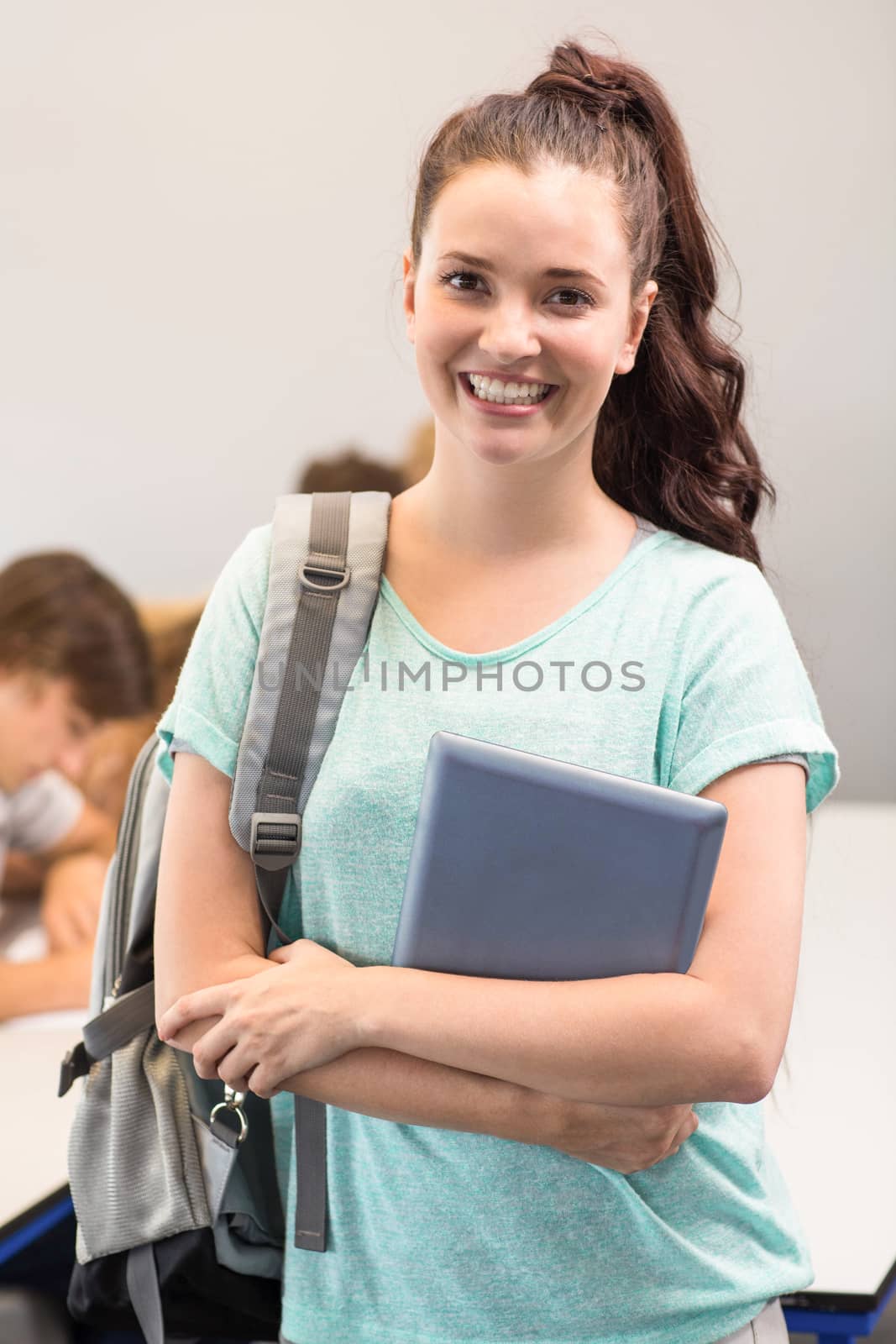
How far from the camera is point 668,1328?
1.01m

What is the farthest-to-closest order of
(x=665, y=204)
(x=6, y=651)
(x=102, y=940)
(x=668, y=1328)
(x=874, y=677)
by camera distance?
1. (x=874, y=677)
2. (x=6, y=651)
3. (x=102, y=940)
4. (x=665, y=204)
5. (x=668, y=1328)

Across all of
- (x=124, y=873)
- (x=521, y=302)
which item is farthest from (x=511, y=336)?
(x=124, y=873)

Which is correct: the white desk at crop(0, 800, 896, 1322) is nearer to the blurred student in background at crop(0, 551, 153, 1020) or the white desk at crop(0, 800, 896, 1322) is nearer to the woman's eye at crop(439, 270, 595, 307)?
the blurred student in background at crop(0, 551, 153, 1020)

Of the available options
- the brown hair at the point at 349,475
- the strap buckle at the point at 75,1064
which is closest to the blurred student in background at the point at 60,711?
the brown hair at the point at 349,475

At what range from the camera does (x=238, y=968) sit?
1.03 m

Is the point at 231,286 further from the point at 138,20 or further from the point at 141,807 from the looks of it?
the point at 141,807

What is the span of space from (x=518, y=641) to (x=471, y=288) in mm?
291

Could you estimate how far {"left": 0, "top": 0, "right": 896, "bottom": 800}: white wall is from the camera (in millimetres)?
3270

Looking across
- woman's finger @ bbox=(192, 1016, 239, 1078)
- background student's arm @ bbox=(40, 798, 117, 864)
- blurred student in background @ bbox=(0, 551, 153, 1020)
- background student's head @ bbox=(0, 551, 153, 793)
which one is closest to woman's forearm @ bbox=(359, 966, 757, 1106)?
woman's finger @ bbox=(192, 1016, 239, 1078)

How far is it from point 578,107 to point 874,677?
259cm

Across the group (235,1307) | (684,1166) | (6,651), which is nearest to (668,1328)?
(684,1166)

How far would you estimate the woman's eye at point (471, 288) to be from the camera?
3.34 feet

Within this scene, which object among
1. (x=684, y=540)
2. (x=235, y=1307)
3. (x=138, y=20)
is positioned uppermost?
(x=138, y=20)

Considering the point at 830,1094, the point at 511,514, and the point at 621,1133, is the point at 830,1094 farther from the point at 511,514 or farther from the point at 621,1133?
the point at 511,514
